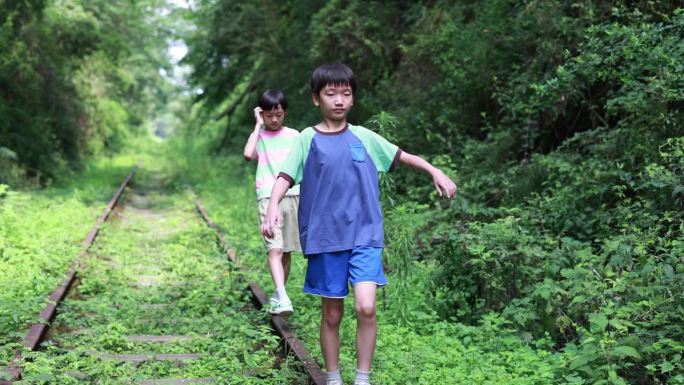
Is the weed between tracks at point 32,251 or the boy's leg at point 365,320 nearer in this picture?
the boy's leg at point 365,320

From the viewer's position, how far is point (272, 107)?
19.7 ft

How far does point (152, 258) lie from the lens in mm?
9438

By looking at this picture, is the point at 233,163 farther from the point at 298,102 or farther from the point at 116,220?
the point at 116,220

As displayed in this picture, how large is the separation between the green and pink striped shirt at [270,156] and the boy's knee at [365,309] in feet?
7.48

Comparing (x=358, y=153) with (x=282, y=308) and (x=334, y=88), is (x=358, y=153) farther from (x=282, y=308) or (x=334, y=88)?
(x=282, y=308)

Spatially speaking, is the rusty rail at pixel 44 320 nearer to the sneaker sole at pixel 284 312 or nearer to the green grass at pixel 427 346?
the sneaker sole at pixel 284 312

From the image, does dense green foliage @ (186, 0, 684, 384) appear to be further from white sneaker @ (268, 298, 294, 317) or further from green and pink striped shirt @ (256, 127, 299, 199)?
white sneaker @ (268, 298, 294, 317)

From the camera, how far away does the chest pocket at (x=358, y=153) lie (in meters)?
3.96

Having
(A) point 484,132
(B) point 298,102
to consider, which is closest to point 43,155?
(B) point 298,102

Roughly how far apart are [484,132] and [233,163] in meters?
12.3

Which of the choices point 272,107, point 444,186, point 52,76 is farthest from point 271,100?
point 52,76

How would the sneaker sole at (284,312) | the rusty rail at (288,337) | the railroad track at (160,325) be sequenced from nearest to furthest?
1. the rusty rail at (288,337)
2. the railroad track at (160,325)
3. the sneaker sole at (284,312)

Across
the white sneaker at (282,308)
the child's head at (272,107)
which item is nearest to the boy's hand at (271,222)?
the white sneaker at (282,308)

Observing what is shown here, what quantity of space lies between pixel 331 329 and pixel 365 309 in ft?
1.29
